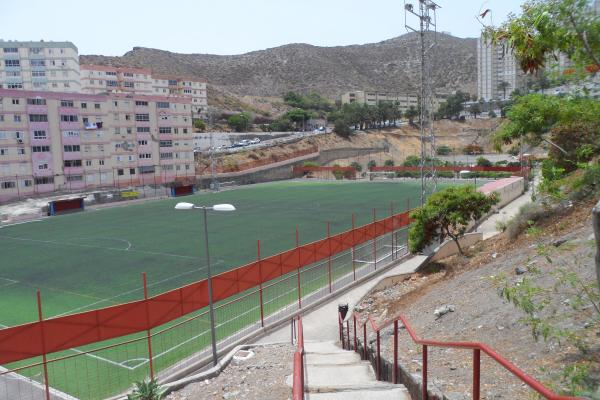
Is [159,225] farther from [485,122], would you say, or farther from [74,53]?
[485,122]

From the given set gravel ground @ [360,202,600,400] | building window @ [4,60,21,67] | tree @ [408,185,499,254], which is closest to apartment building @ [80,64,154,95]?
building window @ [4,60,21,67]

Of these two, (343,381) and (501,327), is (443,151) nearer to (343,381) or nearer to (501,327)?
(501,327)

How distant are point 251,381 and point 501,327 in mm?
5698

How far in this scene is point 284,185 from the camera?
87.6 m

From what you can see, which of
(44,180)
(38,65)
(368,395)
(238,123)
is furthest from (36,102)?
(238,123)

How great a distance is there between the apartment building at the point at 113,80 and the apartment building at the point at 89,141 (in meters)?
34.3

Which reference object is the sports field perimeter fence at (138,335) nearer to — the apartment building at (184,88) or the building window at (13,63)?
the building window at (13,63)

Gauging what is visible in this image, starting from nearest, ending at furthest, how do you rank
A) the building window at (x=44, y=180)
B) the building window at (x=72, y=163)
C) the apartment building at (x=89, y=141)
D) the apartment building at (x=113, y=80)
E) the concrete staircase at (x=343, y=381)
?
the concrete staircase at (x=343, y=381) < the apartment building at (x=89, y=141) < the building window at (x=44, y=180) < the building window at (x=72, y=163) < the apartment building at (x=113, y=80)

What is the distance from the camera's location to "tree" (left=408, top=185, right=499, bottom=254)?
2574 cm

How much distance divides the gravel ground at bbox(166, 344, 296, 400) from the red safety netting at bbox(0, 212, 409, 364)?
118 inches

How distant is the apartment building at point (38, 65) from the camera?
349ft

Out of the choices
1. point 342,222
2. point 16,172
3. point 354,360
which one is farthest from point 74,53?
point 354,360

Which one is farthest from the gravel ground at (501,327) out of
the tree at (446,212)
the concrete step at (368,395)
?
the tree at (446,212)

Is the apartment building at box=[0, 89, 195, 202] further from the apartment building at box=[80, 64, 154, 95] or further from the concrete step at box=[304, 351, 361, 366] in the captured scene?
the concrete step at box=[304, 351, 361, 366]
